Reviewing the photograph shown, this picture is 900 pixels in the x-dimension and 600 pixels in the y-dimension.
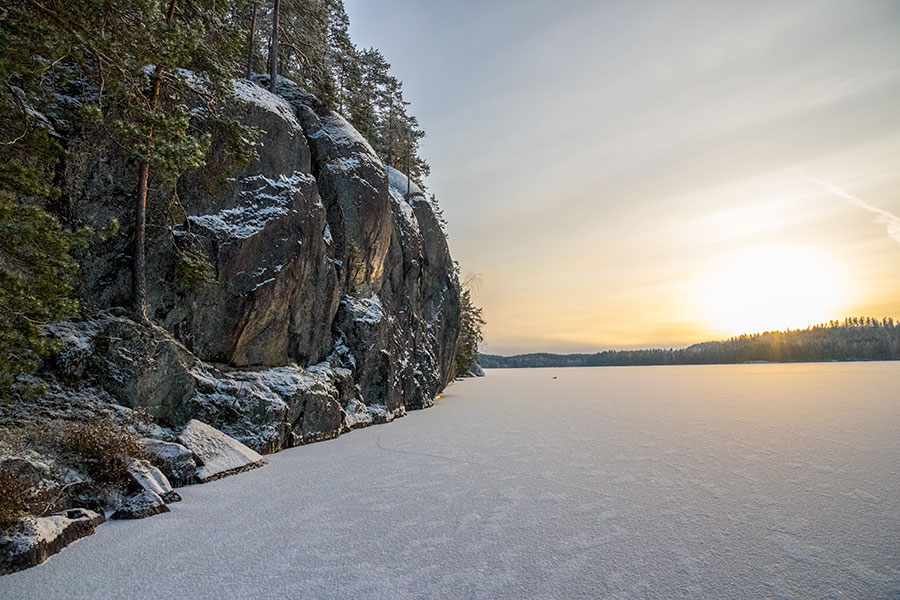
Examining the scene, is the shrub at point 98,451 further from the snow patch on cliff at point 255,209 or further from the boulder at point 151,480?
the snow patch on cliff at point 255,209

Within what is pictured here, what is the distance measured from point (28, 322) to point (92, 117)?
12.9ft

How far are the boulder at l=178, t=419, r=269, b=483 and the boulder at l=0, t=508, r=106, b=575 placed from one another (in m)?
2.31

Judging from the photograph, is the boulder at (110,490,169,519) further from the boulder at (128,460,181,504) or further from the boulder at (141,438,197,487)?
the boulder at (141,438,197,487)

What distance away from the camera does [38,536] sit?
4.10 meters

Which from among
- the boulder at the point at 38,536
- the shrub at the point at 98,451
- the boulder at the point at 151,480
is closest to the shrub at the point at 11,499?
the boulder at the point at 38,536

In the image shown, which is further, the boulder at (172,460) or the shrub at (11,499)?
the boulder at (172,460)

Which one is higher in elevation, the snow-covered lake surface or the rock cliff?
the rock cliff

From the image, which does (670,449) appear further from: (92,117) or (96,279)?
(92,117)

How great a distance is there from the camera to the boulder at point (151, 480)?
19.3 feet

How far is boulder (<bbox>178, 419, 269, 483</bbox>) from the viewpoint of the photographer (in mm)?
7312

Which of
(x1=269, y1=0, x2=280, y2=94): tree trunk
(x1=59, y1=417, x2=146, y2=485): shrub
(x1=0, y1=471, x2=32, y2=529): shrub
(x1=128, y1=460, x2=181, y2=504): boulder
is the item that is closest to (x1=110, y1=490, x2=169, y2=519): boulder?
(x1=128, y1=460, x2=181, y2=504): boulder

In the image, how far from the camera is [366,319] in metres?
15.3

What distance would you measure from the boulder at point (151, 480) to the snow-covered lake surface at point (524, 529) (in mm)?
265

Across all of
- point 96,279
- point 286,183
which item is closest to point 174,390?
point 96,279
